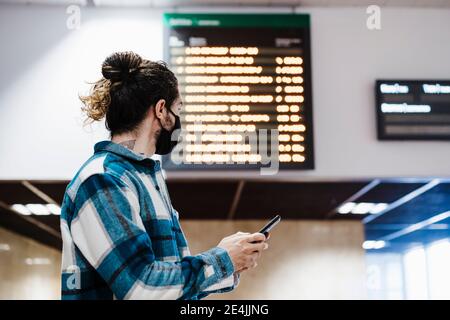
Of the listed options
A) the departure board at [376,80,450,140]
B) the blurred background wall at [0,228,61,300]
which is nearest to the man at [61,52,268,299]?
the departure board at [376,80,450,140]

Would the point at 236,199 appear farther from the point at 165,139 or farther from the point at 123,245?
the point at 123,245

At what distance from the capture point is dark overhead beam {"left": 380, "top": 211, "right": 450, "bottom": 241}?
4.67 meters

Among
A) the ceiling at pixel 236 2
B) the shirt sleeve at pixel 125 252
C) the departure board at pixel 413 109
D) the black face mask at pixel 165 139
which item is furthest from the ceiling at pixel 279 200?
the shirt sleeve at pixel 125 252

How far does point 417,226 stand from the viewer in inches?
209

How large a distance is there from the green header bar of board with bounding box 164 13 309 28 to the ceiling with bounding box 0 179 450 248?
30.0 inches

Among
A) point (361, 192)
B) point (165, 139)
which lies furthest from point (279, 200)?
point (165, 139)

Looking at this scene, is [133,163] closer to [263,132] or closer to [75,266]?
[75,266]

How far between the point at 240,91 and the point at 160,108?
5.59ft

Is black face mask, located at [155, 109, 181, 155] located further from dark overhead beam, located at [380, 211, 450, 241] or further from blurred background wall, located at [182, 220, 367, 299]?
dark overhead beam, located at [380, 211, 450, 241]

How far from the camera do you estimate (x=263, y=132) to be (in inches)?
114

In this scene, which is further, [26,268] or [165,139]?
[26,268]

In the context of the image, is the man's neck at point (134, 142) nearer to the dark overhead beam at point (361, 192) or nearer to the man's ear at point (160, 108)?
the man's ear at point (160, 108)

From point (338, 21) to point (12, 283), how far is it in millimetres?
3591

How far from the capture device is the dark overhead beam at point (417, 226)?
4.67 metres
